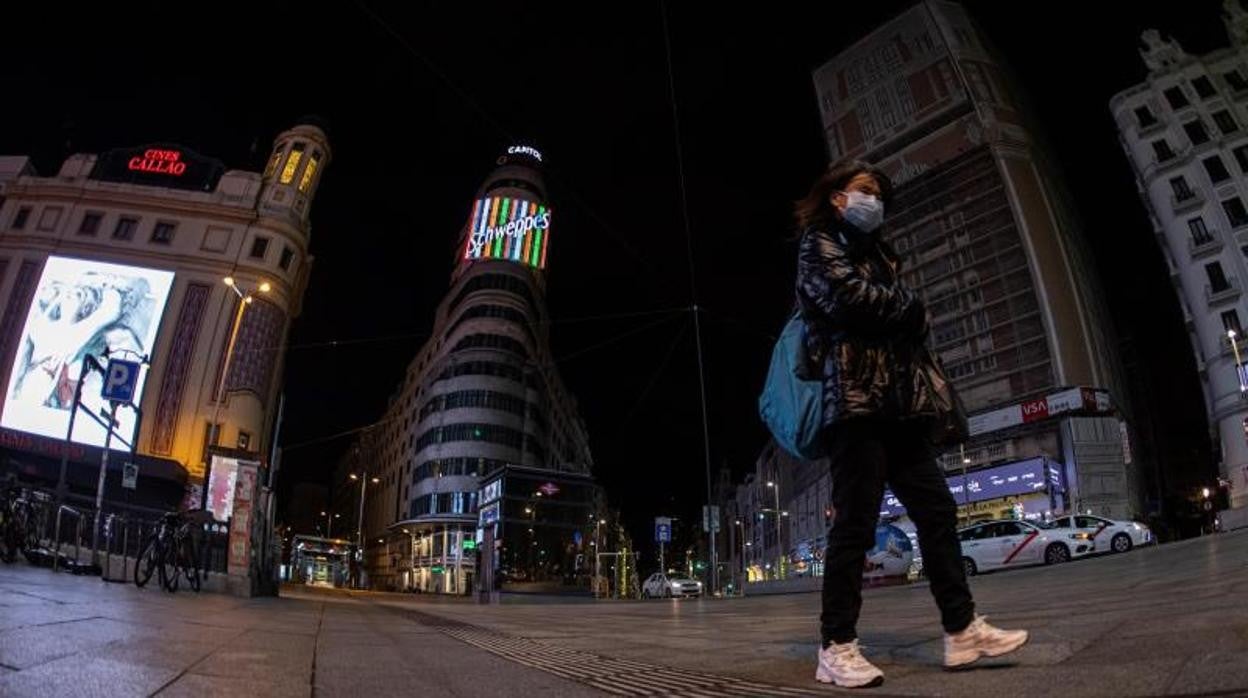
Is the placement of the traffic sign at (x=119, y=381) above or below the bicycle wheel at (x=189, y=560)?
above

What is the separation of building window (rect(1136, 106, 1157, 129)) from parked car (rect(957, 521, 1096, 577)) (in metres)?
42.9

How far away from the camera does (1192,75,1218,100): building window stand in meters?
47.6

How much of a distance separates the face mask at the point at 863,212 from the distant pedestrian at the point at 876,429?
0.01m

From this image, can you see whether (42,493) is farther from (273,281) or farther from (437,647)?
(273,281)

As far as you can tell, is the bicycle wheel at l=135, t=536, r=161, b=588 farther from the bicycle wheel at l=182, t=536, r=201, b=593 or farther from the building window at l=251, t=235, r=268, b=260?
the building window at l=251, t=235, r=268, b=260

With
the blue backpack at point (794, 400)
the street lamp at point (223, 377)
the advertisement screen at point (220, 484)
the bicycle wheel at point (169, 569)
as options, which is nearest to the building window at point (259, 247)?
the street lamp at point (223, 377)

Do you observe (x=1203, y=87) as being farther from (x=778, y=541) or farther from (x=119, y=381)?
(x=119, y=381)

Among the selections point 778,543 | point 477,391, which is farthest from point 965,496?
point 778,543

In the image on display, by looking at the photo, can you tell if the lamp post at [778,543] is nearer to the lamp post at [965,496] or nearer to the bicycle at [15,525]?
the lamp post at [965,496]

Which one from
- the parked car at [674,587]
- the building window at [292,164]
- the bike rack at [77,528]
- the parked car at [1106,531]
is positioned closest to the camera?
the bike rack at [77,528]

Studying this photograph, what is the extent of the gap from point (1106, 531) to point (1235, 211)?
3611cm

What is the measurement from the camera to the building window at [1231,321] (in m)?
41.8

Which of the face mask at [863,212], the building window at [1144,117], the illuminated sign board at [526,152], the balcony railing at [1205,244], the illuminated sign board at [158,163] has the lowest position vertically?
the face mask at [863,212]

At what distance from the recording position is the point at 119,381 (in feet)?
56.5
